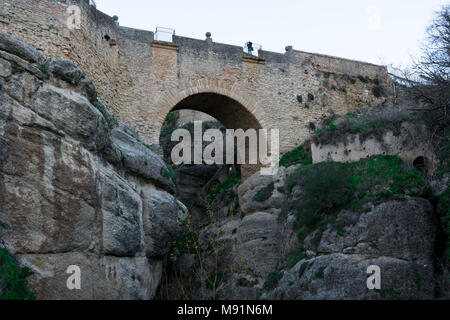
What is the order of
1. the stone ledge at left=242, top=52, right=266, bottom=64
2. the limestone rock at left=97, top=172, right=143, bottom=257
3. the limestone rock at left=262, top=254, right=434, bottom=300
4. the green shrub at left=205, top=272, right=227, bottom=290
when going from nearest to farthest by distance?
the limestone rock at left=262, top=254, right=434, bottom=300 → the limestone rock at left=97, top=172, right=143, bottom=257 → the green shrub at left=205, top=272, right=227, bottom=290 → the stone ledge at left=242, top=52, right=266, bottom=64

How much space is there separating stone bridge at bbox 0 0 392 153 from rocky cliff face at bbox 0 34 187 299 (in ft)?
8.27

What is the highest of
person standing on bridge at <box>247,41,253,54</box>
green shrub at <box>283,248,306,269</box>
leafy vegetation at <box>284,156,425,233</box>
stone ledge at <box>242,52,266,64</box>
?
person standing on bridge at <box>247,41,253,54</box>

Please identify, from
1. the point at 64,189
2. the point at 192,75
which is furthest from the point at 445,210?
the point at 192,75

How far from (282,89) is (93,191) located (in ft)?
33.5

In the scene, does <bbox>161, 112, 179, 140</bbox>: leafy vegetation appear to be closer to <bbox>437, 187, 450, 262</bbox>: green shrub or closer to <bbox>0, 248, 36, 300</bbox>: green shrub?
<bbox>437, 187, 450, 262</bbox>: green shrub

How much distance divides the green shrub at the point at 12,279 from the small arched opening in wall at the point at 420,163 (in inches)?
412

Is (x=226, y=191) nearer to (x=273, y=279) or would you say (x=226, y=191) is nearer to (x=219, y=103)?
(x=219, y=103)

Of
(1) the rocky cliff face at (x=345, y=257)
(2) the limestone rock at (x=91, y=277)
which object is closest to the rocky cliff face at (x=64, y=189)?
(2) the limestone rock at (x=91, y=277)

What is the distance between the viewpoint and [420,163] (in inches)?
560

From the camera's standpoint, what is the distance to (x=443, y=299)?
378 inches

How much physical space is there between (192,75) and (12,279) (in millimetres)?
9959

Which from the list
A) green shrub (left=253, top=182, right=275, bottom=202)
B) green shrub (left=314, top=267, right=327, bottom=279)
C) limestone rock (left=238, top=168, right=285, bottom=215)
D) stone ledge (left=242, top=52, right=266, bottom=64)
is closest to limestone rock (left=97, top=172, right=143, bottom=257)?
green shrub (left=314, top=267, right=327, bottom=279)

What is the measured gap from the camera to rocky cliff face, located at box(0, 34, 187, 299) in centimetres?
888

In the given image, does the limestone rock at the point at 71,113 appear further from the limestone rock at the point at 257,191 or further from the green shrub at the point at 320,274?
the limestone rock at the point at 257,191
